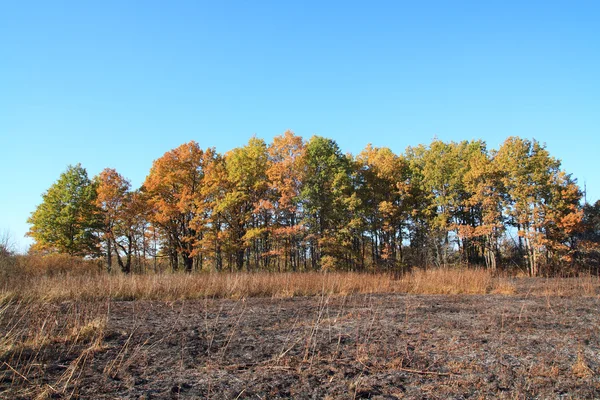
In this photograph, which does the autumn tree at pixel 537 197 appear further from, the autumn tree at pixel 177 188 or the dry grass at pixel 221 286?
the autumn tree at pixel 177 188

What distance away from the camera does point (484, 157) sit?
28203mm

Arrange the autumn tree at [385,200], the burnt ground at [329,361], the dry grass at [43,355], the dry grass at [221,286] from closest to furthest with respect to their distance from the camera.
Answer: the dry grass at [43,355] < the burnt ground at [329,361] < the dry grass at [221,286] < the autumn tree at [385,200]

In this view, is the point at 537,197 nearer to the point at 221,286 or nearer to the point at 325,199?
the point at 325,199

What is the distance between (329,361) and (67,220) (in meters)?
32.2

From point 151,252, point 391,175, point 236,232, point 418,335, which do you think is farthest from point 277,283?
point 151,252

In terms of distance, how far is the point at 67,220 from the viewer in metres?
29.9

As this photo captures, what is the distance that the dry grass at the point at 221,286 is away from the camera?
9.07m

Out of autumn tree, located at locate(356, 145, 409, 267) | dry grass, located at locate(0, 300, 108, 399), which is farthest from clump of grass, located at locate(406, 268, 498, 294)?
autumn tree, located at locate(356, 145, 409, 267)

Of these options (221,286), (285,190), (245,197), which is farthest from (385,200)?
(221,286)

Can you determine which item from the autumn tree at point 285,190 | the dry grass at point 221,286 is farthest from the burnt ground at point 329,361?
the autumn tree at point 285,190

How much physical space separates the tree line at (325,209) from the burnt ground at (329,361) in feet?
61.3

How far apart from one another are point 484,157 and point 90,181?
1305 inches

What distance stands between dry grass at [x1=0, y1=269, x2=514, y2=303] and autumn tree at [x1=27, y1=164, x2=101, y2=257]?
67.3ft

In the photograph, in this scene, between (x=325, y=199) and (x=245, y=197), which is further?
(x=325, y=199)
